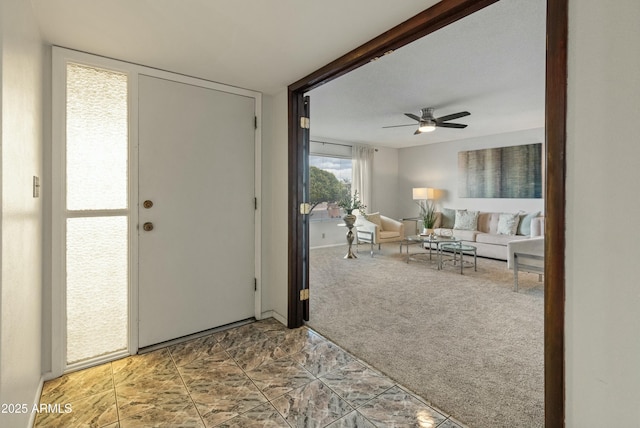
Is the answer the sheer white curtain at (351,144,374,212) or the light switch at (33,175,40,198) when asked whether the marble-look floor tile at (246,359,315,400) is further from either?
the sheer white curtain at (351,144,374,212)

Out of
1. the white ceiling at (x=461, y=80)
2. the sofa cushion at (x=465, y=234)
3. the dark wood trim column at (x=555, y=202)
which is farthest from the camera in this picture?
the sofa cushion at (x=465, y=234)

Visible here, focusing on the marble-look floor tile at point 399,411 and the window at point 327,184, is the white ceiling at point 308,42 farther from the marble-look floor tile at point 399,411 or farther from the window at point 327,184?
the window at point 327,184

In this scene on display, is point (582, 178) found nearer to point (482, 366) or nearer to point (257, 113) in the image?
point (482, 366)

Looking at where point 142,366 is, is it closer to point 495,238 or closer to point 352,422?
point 352,422

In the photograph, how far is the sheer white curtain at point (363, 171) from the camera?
7.36m

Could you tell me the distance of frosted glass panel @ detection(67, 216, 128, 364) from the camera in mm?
2111

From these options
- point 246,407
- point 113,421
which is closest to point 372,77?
point 246,407

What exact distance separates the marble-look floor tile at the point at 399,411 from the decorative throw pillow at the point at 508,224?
16.0ft

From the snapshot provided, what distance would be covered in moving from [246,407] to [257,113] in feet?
7.73

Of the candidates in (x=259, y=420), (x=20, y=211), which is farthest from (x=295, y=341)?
(x=20, y=211)

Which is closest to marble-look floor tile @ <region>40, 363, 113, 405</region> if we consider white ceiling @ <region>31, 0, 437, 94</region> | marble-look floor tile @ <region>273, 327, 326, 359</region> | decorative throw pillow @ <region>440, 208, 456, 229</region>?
marble-look floor tile @ <region>273, 327, 326, 359</region>

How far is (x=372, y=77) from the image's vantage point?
3.29m

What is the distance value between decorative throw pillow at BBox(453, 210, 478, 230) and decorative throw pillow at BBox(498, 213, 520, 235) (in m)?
0.48

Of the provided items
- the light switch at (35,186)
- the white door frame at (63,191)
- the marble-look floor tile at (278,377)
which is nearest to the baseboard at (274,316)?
the marble-look floor tile at (278,377)
